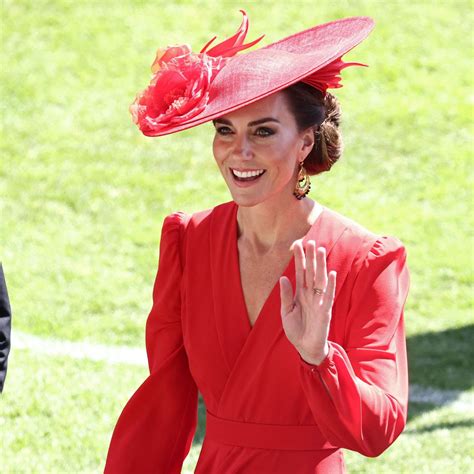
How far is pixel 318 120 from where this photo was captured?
11.9ft

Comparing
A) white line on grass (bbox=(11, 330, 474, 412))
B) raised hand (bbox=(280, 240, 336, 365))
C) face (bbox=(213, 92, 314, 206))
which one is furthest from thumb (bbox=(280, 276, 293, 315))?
white line on grass (bbox=(11, 330, 474, 412))

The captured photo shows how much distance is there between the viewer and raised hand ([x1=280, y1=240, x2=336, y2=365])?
3.04m

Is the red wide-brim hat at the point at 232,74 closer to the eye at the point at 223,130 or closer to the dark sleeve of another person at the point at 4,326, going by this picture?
the eye at the point at 223,130

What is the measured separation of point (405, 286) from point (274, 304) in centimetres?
38

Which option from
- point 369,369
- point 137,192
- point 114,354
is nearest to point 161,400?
point 369,369

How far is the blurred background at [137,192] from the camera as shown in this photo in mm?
7481

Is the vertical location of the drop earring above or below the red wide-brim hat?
below

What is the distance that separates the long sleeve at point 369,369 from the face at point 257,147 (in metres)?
0.35

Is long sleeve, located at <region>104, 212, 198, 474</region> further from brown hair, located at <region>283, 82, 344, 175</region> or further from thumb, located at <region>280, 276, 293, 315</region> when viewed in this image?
thumb, located at <region>280, 276, 293, 315</region>

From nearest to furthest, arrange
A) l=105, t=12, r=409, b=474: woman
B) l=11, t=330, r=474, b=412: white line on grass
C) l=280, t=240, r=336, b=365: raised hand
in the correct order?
l=280, t=240, r=336, b=365: raised hand → l=105, t=12, r=409, b=474: woman → l=11, t=330, r=474, b=412: white line on grass

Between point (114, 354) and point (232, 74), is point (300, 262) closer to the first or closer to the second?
point (232, 74)

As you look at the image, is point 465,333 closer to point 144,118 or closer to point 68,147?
point 68,147

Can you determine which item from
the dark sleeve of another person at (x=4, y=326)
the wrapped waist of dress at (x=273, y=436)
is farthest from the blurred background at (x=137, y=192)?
the wrapped waist of dress at (x=273, y=436)

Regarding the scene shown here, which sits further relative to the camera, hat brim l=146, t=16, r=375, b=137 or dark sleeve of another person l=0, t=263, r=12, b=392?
dark sleeve of another person l=0, t=263, r=12, b=392
